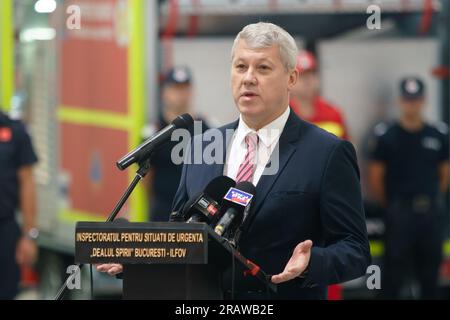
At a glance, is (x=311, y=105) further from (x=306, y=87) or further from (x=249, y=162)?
(x=249, y=162)

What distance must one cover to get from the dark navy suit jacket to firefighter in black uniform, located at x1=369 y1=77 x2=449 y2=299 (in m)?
5.08

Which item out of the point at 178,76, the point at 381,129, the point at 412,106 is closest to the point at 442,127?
the point at 412,106

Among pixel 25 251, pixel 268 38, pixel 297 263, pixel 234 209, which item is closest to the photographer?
pixel 297 263

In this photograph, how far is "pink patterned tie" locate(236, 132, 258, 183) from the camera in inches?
164

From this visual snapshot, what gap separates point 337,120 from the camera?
8.50 m

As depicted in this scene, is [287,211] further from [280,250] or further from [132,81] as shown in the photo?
[132,81]

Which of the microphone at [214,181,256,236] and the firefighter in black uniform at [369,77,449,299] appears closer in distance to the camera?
the microphone at [214,181,256,236]

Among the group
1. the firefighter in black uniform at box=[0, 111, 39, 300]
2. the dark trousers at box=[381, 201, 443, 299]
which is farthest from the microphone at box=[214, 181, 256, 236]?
the dark trousers at box=[381, 201, 443, 299]

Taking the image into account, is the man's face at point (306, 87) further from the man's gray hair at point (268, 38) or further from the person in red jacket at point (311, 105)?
the man's gray hair at point (268, 38)

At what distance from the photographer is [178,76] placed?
8.38 metres

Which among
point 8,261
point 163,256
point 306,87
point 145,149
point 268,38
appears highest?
point 306,87

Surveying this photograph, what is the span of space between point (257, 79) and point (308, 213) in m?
0.47

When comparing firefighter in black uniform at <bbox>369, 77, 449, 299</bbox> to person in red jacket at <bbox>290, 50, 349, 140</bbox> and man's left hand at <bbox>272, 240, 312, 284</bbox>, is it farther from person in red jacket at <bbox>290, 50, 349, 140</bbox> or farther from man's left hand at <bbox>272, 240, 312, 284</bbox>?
man's left hand at <bbox>272, 240, 312, 284</bbox>

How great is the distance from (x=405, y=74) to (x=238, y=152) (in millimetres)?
5147
